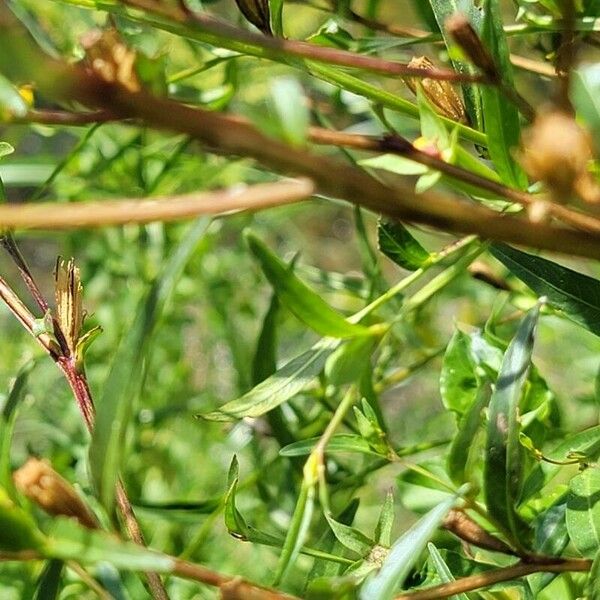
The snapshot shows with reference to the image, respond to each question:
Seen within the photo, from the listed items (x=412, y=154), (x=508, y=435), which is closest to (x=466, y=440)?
(x=508, y=435)

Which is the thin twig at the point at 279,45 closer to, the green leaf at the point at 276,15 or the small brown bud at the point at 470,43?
the small brown bud at the point at 470,43

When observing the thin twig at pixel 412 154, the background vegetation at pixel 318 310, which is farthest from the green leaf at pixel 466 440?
the thin twig at pixel 412 154

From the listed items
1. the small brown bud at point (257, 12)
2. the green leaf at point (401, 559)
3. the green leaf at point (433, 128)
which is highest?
the small brown bud at point (257, 12)

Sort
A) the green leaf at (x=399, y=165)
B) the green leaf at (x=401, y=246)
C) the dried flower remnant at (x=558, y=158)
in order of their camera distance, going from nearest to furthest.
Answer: the dried flower remnant at (x=558, y=158)
the green leaf at (x=399, y=165)
the green leaf at (x=401, y=246)

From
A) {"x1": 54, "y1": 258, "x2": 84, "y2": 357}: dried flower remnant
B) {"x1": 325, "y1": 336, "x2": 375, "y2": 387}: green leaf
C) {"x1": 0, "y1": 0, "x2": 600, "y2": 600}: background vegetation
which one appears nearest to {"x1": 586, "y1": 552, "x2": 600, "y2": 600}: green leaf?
{"x1": 0, "y1": 0, "x2": 600, "y2": 600}: background vegetation

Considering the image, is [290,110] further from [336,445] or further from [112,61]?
[336,445]

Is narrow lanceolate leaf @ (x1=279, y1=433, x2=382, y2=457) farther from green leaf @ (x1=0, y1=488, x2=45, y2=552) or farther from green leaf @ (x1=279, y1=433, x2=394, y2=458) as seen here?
green leaf @ (x1=0, y1=488, x2=45, y2=552)
